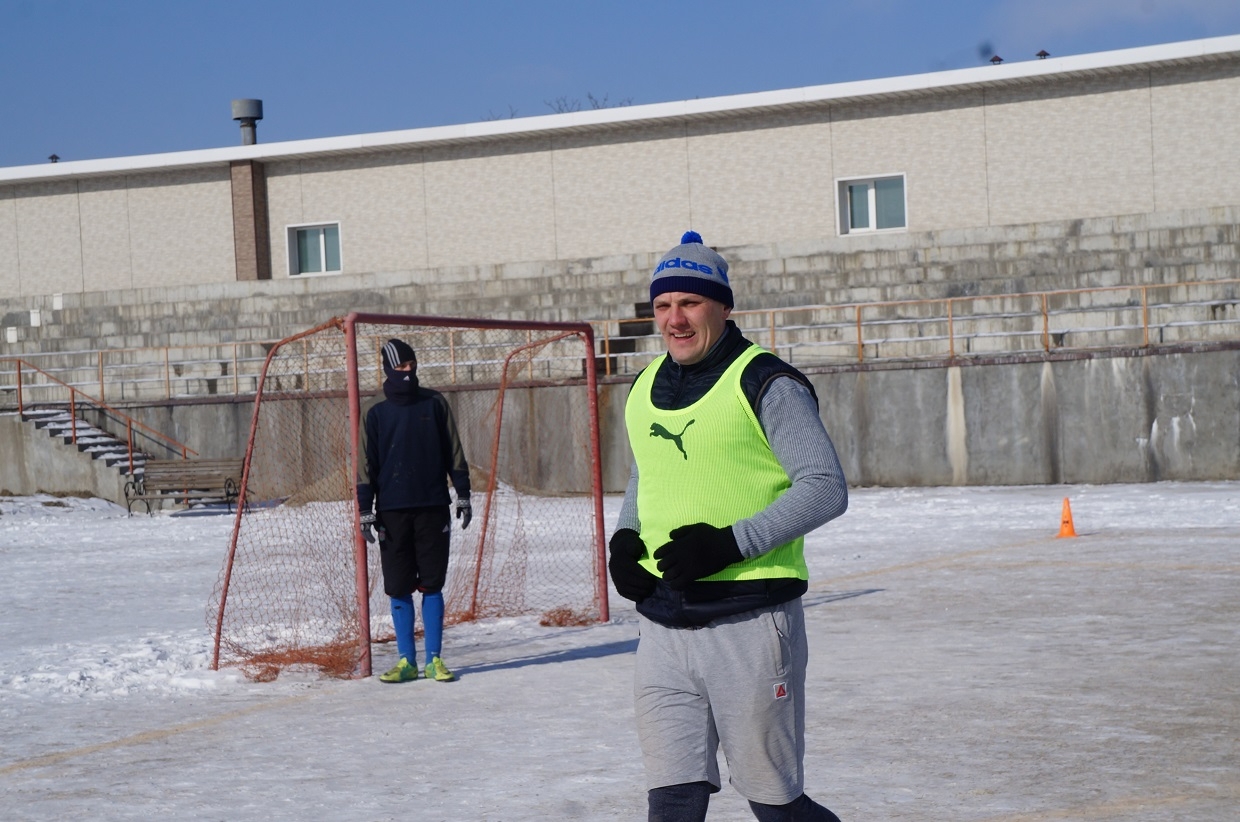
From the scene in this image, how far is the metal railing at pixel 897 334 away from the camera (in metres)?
22.9

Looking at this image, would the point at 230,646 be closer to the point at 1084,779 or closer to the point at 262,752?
the point at 262,752

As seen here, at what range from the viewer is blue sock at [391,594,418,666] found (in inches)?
349

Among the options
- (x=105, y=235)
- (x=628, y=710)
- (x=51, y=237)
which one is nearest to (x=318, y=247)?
(x=105, y=235)

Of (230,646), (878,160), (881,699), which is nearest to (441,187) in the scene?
(878,160)

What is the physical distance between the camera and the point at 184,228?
114 feet

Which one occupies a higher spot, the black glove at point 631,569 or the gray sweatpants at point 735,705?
the black glove at point 631,569

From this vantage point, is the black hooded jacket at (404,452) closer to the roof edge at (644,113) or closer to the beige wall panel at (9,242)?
the roof edge at (644,113)

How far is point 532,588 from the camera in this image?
13.7m

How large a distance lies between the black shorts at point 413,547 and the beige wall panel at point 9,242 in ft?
98.1

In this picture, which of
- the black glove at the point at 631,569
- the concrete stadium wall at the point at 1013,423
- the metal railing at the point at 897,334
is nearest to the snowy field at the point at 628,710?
the black glove at the point at 631,569

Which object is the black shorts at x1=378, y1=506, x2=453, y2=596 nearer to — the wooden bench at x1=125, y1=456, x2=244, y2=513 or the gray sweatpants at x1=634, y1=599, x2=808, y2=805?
the gray sweatpants at x1=634, y1=599, x2=808, y2=805

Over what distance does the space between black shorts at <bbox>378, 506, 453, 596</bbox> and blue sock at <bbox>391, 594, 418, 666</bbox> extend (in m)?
0.06

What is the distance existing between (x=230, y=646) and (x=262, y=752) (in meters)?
2.99

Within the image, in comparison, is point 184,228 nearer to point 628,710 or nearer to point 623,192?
point 623,192
